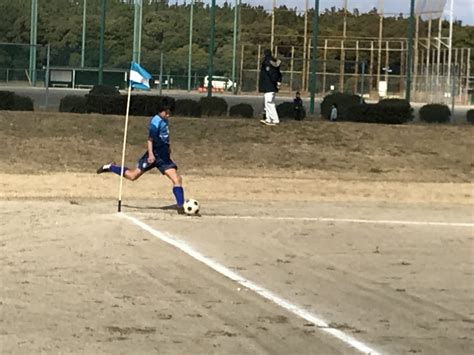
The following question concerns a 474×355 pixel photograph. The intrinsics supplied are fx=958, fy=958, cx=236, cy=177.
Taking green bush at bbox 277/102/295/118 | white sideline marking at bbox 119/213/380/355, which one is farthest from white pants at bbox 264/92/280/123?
white sideline marking at bbox 119/213/380/355

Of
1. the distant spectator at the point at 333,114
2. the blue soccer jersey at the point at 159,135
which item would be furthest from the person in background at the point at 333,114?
the blue soccer jersey at the point at 159,135

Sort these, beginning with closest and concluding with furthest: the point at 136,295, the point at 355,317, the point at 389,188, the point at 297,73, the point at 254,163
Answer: the point at 355,317
the point at 136,295
the point at 389,188
the point at 254,163
the point at 297,73

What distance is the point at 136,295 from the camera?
353 inches

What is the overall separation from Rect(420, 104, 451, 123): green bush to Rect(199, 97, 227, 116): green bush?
23.5 ft

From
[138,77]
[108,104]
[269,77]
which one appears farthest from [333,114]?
[138,77]

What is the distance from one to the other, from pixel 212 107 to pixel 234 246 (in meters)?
18.5

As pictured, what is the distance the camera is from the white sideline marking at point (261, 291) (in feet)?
24.4

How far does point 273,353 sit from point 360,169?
1791 centimetres

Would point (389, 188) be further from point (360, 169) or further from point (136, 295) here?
point (136, 295)

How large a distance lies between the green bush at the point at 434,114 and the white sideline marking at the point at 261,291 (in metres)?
20.7

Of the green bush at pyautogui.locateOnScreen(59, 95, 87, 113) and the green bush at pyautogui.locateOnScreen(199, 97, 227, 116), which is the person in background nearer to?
the green bush at pyautogui.locateOnScreen(199, 97, 227, 116)

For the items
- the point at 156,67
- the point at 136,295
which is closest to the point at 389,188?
the point at 136,295

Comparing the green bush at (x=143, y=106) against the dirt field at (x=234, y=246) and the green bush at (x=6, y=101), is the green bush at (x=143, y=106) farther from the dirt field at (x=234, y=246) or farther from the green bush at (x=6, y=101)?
the green bush at (x=6, y=101)

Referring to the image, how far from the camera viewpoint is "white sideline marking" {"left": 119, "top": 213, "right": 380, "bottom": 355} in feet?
24.4
